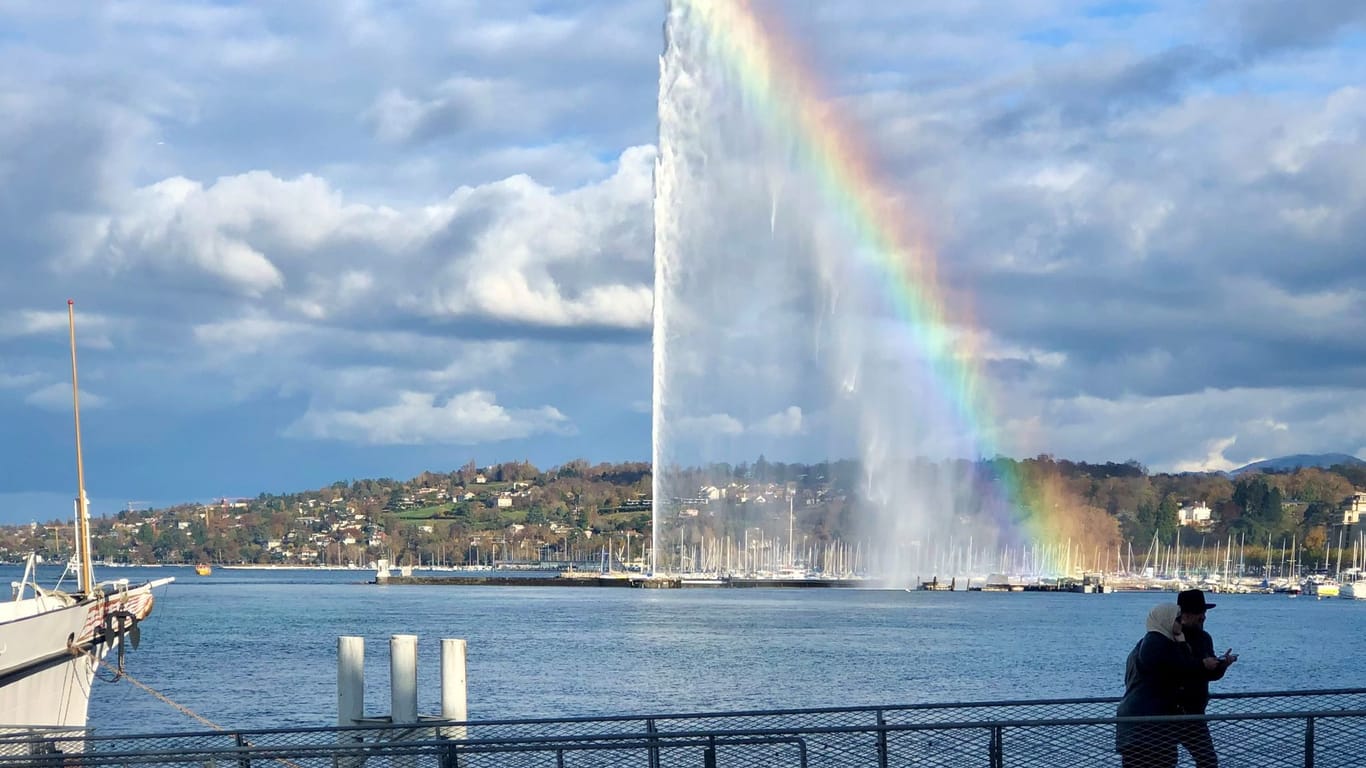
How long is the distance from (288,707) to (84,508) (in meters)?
12.1

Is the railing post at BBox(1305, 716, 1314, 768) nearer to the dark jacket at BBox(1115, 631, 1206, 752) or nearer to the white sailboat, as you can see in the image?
the dark jacket at BBox(1115, 631, 1206, 752)

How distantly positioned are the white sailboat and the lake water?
814cm

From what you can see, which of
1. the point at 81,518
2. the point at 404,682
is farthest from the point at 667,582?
the point at 404,682

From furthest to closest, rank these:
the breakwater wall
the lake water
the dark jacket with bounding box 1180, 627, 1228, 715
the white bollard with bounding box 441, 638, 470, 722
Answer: the breakwater wall, the lake water, the white bollard with bounding box 441, 638, 470, 722, the dark jacket with bounding box 1180, 627, 1228, 715

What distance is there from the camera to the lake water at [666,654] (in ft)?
159

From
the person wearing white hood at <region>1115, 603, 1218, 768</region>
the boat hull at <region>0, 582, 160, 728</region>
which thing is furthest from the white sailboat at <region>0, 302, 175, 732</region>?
the person wearing white hood at <region>1115, 603, 1218, 768</region>

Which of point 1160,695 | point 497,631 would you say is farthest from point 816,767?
point 497,631

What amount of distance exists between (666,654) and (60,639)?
130 feet

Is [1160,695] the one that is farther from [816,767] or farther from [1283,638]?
[1283,638]

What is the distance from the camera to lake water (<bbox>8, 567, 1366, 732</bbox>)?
159 feet

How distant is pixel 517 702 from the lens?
155 feet

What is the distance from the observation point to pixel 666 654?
222 ft

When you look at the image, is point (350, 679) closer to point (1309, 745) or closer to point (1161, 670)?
point (1161, 670)

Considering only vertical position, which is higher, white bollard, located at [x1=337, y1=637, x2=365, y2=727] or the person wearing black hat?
the person wearing black hat
